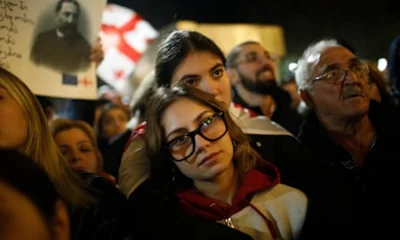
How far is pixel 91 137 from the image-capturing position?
7.74ft

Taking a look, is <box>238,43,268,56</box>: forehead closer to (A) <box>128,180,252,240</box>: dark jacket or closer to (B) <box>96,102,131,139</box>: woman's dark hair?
(B) <box>96,102,131,139</box>: woman's dark hair

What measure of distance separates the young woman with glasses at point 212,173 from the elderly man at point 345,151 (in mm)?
113

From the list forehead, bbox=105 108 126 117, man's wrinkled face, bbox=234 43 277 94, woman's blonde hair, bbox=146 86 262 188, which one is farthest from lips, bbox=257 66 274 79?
woman's blonde hair, bbox=146 86 262 188

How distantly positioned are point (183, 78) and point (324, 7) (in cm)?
649

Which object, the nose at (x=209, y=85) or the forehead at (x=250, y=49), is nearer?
the nose at (x=209, y=85)

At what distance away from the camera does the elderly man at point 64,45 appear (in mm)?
2006

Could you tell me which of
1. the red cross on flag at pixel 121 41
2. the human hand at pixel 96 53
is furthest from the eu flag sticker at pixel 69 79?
the red cross on flag at pixel 121 41

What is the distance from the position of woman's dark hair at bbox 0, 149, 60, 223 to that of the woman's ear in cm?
3

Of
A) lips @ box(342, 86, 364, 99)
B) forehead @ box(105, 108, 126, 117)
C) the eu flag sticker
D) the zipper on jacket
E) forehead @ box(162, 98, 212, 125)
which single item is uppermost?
lips @ box(342, 86, 364, 99)

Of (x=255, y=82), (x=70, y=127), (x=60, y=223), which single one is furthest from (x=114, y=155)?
(x=60, y=223)

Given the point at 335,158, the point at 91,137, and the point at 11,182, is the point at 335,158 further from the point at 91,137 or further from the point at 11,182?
the point at 11,182

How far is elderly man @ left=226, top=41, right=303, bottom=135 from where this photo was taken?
3.19 meters

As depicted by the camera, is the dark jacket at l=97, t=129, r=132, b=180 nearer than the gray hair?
No

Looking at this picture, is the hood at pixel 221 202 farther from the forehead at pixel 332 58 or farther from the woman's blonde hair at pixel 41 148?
the forehead at pixel 332 58
